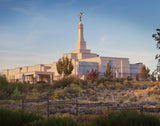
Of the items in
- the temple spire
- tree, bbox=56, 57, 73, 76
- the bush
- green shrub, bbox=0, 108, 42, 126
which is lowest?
green shrub, bbox=0, 108, 42, 126

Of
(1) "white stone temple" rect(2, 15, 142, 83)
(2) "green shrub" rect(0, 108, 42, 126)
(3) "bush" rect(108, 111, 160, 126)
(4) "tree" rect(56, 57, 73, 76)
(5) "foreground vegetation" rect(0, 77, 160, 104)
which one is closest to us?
(3) "bush" rect(108, 111, 160, 126)

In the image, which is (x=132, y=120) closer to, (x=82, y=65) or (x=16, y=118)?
(x=16, y=118)

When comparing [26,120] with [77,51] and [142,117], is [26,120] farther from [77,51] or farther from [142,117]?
[77,51]

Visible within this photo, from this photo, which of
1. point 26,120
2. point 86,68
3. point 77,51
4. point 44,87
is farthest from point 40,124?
point 77,51

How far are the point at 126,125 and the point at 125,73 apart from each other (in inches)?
2133

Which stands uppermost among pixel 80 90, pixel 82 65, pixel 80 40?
pixel 80 40

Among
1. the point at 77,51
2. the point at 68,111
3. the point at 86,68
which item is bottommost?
the point at 68,111

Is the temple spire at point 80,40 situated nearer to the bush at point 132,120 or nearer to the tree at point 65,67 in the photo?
the tree at point 65,67

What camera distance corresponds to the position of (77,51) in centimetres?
6544

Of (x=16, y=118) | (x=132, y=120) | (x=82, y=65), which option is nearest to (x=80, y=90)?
(x=16, y=118)

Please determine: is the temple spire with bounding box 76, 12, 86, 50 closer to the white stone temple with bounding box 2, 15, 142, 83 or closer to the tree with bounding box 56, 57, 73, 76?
the white stone temple with bounding box 2, 15, 142, 83

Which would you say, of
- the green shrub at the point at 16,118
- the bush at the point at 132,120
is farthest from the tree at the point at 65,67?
the bush at the point at 132,120

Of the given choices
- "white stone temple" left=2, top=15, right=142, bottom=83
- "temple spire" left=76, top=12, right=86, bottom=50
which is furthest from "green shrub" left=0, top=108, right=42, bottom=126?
"temple spire" left=76, top=12, right=86, bottom=50

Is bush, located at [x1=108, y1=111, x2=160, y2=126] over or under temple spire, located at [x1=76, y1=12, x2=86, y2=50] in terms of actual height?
under
